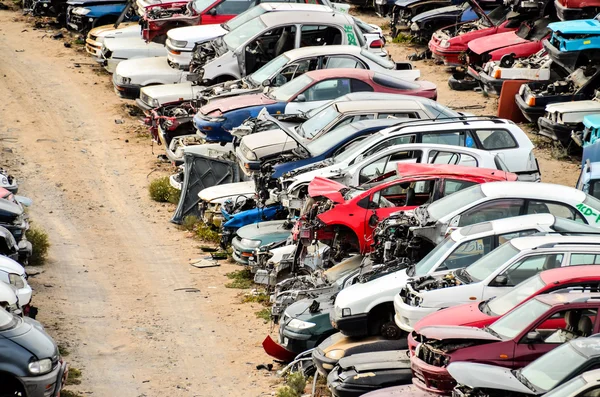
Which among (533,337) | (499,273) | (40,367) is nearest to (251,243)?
(499,273)

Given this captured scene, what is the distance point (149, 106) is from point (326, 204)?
888 centimetres

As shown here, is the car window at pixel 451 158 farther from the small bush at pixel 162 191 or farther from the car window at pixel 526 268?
the small bush at pixel 162 191

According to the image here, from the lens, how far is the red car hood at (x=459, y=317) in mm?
11641

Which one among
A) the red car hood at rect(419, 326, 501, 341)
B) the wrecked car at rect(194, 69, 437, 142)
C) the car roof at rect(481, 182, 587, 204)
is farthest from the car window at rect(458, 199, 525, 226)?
the wrecked car at rect(194, 69, 437, 142)

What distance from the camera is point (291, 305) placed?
558 inches

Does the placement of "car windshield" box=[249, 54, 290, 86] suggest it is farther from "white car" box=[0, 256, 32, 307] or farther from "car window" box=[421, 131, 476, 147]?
"white car" box=[0, 256, 32, 307]

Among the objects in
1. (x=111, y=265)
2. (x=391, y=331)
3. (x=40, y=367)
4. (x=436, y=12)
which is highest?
(x=40, y=367)

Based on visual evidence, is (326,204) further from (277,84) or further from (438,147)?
(277,84)

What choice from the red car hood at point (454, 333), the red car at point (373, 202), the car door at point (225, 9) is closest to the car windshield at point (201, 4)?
the car door at point (225, 9)

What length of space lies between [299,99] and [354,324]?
846 cm

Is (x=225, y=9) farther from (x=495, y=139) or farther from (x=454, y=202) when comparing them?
(x=454, y=202)

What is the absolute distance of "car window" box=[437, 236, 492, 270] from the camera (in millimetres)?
13133

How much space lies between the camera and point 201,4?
26922 mm

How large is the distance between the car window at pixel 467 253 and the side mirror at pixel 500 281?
0.82m
